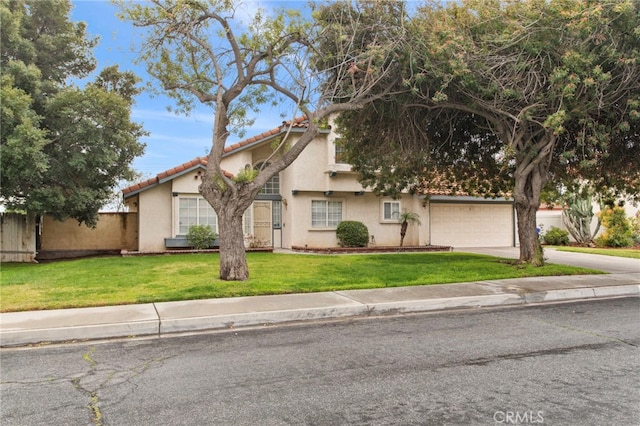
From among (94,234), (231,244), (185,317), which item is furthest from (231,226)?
(94,234)

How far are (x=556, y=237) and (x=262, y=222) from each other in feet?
54.0

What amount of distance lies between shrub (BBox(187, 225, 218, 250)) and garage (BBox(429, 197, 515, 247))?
11.0m

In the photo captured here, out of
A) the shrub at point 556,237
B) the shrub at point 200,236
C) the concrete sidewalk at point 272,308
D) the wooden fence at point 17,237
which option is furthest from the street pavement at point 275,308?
the shrub at point 556,237

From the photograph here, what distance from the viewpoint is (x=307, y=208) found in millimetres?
20172

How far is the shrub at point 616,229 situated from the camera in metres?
21.9

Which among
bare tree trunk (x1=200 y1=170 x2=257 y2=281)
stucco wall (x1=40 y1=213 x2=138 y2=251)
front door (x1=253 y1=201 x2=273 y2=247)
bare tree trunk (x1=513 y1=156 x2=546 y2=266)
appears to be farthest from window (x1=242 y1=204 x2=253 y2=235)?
bare tree trunk (x1=513 y1=156 x2=546 y2=266)

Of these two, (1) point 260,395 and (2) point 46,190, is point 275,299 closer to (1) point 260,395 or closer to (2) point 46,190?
(1) point 260,395

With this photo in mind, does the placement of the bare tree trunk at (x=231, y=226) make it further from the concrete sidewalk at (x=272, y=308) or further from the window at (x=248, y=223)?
the window at (x=248, y=223)

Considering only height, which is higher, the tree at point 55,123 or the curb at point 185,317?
the tree at point 55,123

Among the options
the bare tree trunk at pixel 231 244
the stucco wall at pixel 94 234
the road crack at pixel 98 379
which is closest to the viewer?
the road crack at pixel 98 379

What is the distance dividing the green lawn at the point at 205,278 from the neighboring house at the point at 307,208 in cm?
413

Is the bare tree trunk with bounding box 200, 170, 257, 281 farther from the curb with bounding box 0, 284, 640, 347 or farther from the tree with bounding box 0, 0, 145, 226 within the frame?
the tree with bounding box 0, 0, 145, 226

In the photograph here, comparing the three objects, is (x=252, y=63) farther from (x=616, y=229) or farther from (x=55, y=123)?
(x=616, y=229)

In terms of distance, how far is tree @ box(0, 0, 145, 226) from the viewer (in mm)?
14125
